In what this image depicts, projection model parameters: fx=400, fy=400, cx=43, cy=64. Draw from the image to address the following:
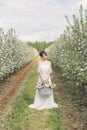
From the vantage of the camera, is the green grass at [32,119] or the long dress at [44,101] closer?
the green grass at [32,119]

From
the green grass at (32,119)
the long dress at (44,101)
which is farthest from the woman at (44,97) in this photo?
the green grass at (32,119)

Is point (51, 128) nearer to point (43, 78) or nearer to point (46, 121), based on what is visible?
point (46, 121)

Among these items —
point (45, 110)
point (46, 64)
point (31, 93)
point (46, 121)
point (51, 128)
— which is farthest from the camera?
point (31, 93)

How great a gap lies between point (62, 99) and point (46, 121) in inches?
224

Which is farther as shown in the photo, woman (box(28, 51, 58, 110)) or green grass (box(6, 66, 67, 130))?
woman (box(28, 51, 58, 110))

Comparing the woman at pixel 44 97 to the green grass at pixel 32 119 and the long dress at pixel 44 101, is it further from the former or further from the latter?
the green grass at pixel 32 119

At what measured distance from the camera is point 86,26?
17422mm

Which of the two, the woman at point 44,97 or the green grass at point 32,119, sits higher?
the woman at point 44,97

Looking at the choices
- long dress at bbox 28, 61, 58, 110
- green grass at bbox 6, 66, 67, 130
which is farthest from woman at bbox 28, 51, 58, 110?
green grass at bbox 6, 66, 67, 130

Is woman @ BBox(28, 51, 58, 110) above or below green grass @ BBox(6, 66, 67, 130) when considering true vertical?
above

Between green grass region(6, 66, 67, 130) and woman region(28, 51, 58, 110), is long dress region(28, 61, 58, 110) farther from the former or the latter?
green grass region(6, 66, 67, 130)

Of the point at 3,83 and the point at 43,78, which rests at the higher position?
the point at 43,78

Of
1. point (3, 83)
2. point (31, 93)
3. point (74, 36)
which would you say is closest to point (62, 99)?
point (31, 93)

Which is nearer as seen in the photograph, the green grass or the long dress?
the green grass
